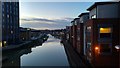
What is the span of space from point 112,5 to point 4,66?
2532cm

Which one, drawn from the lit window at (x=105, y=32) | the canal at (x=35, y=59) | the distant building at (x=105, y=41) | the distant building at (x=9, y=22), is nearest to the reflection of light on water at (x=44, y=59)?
the canal at (x=35, y=59)

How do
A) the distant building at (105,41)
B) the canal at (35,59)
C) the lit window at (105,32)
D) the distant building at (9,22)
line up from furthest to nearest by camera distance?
the distant building at (9,22), the canal at (35,59), the lit window at (105,32), the distant building at (105,41)

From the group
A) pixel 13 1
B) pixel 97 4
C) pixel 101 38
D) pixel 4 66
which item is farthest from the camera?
pixel 13 1

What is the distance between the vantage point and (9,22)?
8325 centimetres

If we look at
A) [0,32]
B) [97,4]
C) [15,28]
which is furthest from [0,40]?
[97,4]

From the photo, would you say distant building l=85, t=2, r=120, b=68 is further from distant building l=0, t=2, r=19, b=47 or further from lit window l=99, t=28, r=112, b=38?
distant building l=0, t=2, r=19, b=47

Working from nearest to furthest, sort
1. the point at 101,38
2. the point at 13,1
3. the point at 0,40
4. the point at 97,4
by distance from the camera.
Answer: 1. the point at 101,38
2. the point at 97,4
3. the point at 0,40
4. the point at 13,1

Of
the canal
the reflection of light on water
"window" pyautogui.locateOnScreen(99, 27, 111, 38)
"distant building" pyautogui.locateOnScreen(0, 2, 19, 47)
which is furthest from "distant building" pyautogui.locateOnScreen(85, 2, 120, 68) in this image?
"distant building" pyautogui.locateOnScreen(0, 2, 19, 47)

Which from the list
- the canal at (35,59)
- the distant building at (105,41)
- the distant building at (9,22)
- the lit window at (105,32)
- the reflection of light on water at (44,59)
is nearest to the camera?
the distant building at (105,41)

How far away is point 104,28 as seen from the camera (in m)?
32.9

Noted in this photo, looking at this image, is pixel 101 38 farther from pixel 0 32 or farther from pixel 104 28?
pixel 0 32

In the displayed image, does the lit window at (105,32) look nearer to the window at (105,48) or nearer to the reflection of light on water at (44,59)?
the window at (105,48)

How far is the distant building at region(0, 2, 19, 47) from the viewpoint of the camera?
7406 centimetres

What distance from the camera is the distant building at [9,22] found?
74062 mm
